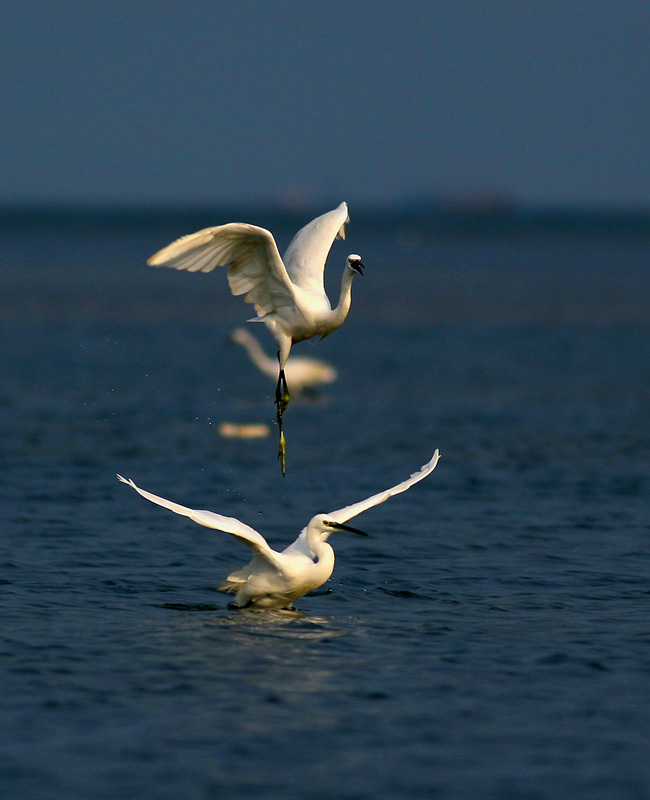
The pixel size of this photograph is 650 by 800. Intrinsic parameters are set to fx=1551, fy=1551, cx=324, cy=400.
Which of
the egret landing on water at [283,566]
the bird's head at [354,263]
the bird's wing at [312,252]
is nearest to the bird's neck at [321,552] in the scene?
the egret landing on water at [283,566]

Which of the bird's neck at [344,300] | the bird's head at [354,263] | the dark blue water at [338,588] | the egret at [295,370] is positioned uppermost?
the bird's head at [354,263]

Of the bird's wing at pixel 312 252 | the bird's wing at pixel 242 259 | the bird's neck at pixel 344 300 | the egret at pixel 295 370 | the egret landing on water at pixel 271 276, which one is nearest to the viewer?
the bird's wing at pixel 242 259

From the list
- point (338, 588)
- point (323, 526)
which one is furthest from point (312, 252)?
point (338, 588)

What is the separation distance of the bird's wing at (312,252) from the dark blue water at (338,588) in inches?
117

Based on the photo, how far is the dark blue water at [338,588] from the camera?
1006 centimetres

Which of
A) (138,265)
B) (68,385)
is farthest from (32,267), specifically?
(68,385)

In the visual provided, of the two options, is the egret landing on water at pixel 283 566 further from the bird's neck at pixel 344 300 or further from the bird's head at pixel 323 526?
the bird's neck at pixel 344 300

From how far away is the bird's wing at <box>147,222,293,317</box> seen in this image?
12.4 meters

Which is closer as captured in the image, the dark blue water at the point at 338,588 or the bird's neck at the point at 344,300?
the dark blue water at the point at 338,588

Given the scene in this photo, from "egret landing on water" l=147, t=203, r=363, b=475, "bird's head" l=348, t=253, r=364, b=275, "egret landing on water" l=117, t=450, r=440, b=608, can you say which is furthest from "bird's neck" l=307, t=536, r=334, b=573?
"bird's head" l=348, t=253, r=364, b=275

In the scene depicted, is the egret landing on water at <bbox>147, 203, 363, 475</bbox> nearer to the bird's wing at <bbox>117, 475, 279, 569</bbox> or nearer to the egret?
the bird's wing at <bbox>117, 475, 279, 569</bbox>

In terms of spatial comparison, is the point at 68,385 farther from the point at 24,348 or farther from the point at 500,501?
the point at 500,501

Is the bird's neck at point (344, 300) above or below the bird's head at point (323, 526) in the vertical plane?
above

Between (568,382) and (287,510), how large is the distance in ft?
49.2
